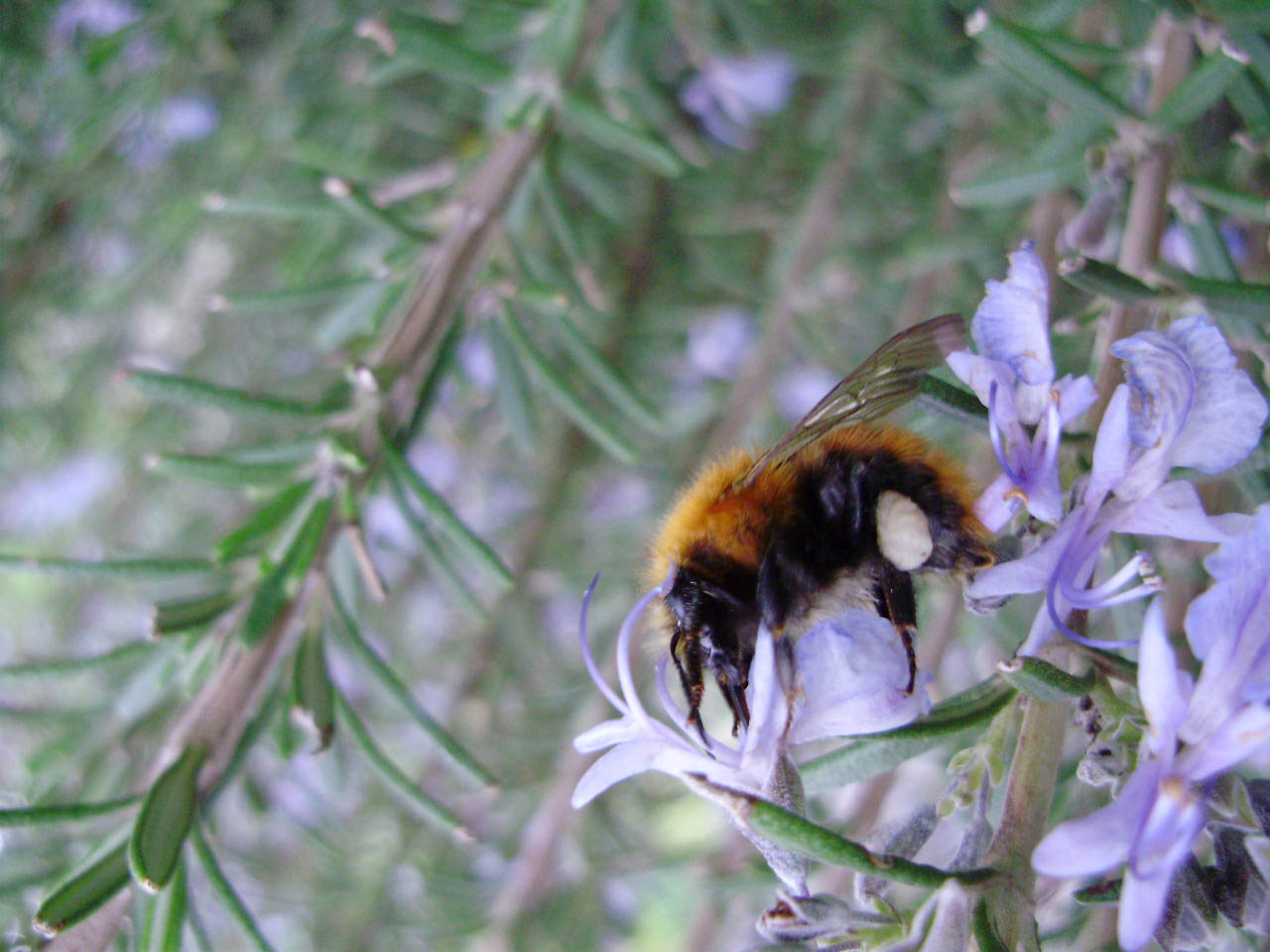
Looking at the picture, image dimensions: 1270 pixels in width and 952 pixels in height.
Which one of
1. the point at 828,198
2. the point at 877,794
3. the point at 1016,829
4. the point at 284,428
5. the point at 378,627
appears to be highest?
the point at 1016,829

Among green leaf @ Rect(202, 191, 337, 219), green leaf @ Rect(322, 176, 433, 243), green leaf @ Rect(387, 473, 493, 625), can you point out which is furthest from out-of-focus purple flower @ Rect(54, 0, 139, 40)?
green leaf @ Rect(387, 473, 493, 625)

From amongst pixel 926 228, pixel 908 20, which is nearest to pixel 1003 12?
pixel 908 20

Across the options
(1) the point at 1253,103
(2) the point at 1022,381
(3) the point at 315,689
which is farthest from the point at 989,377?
(3) the point at 315,689

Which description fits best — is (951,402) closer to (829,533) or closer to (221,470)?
(829,533)

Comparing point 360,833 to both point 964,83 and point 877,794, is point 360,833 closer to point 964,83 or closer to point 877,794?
point 877,794

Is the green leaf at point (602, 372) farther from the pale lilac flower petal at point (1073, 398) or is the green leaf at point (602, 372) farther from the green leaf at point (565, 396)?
the pale lilac flower petal at point (1073, 398)

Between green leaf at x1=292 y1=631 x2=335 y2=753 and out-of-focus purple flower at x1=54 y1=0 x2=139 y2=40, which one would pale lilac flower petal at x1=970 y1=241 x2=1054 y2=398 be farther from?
out-of-focus purple flower at x1=54 y1=0 x2=139 y2=40

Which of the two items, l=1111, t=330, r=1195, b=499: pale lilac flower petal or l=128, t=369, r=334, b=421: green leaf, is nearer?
l=1111, t=330, r=1195, b=499: pale lilac flower petal
